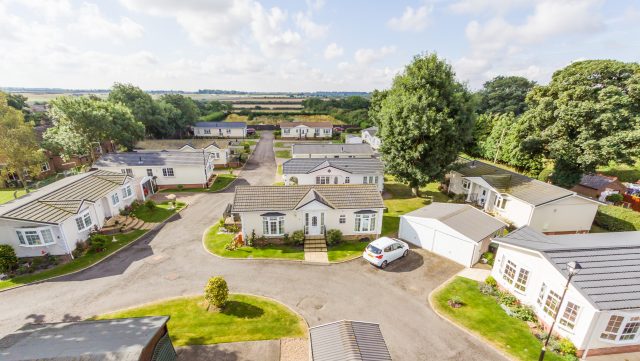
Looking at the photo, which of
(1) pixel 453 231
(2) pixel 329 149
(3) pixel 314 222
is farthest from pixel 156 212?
(1) pixel 453 231

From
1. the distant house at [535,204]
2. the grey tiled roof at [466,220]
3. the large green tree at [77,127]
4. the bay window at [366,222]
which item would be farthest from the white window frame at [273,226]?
the large green tree at [77,127]

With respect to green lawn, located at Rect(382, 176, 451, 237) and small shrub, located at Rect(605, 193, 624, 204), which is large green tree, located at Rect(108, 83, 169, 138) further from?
small shrub, located at Rect(605, 193, 624, 204)

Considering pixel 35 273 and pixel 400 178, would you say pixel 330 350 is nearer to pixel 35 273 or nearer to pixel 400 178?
pixel 35 273

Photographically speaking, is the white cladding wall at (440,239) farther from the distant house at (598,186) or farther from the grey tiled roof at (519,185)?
the distant house at (598,186)

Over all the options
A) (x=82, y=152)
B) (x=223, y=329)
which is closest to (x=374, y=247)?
(x=223, y=329)

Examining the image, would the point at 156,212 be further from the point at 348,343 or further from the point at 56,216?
the point at 348,343
